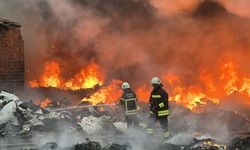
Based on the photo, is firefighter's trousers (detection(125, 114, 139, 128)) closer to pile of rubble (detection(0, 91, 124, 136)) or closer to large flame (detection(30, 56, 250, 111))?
pile of rubble (detection(0, 91, 124, 136))

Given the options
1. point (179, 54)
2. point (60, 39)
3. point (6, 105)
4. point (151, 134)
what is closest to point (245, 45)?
point (179, 54)

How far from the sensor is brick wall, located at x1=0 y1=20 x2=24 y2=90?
13.7 m

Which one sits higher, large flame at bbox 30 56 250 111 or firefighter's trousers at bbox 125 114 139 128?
large flame at bbox 30 56 250 111

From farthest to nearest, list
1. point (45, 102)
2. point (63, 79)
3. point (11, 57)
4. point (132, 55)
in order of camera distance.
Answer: point (132, 55)
point (63, 79)
point (45, 102)
point (11, 57)

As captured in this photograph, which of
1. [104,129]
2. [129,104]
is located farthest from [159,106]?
[104,129]

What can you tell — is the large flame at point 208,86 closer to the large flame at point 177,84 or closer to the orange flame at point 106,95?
the large flame at point 177,84

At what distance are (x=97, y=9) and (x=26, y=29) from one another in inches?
129

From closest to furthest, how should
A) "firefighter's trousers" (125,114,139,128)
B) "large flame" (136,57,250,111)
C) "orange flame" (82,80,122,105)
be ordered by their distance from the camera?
"firefighter's trousers" (125,114,139,128)
"orange flame" (82,80,122,105)
"large flame" (136,57,250,111)

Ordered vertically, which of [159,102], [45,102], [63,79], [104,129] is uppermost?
[63,79]

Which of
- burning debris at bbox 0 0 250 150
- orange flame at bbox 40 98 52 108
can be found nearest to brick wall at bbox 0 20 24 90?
burning debris at bbox 0 0 250 150

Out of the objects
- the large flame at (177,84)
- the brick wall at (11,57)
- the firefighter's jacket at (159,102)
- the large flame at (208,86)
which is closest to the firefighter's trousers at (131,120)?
the firefighter's jacket at (159,102)

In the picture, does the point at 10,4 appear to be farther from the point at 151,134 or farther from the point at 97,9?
the point at 151,134

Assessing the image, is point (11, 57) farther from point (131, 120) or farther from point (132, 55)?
point (132, 55)

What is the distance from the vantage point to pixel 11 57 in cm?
1394
